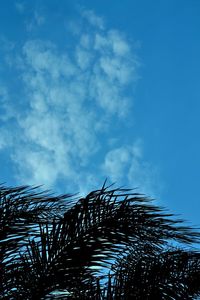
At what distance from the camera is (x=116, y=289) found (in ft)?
8.70

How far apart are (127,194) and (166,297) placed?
2.67 ft

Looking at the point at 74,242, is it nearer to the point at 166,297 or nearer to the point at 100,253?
the point at 100,253

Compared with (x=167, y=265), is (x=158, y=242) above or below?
above

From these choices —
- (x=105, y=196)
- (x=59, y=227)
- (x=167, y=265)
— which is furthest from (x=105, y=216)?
(x=167, y=265)

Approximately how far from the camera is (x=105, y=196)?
3.11 metres

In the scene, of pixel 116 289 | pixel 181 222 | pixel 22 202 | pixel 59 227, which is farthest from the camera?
pixel 22 202

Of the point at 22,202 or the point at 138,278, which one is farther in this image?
the point at 22,202

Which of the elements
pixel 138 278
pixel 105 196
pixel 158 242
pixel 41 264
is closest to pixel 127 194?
pixel 105 196

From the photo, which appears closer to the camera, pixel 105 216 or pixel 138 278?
pixel 138 278

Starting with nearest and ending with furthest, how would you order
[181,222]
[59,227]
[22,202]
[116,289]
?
1. [116,289]
2. [59,227]
3. [181,222]
4. [22,202]

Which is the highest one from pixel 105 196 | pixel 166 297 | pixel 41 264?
pixel 105 196

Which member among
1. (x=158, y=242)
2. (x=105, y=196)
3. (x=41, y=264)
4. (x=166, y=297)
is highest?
(x=105, y=196)

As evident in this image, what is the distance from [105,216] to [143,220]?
0.29m

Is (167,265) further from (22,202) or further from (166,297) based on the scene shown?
(22,202)
